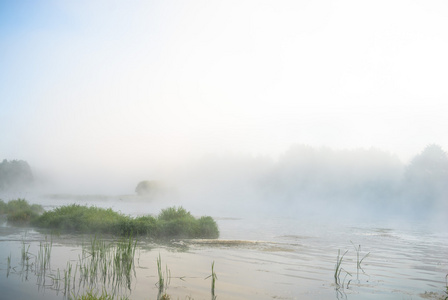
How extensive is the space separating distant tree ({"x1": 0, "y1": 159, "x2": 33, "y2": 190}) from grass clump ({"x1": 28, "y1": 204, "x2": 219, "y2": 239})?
7372cm

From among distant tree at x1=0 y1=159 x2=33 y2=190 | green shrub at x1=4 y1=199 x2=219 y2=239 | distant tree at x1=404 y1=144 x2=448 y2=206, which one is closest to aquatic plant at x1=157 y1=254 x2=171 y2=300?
green shrub at x1=4 y1=199 x2=219 y2=239

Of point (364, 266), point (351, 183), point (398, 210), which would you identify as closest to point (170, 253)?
point (364, 266)

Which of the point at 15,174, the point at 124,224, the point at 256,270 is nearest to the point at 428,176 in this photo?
the point at 124,224

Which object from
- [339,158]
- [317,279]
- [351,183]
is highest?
[339,158]

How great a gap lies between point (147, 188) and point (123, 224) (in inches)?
3259

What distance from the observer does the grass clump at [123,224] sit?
20.8 meters

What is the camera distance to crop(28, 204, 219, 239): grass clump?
20.8 m

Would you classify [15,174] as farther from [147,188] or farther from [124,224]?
[124,224]

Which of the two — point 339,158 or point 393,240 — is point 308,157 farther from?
point 393,240

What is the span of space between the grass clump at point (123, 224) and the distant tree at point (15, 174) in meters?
73.7

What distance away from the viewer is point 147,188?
4021 inches

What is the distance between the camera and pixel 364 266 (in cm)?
1447

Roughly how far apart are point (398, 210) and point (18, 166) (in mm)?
84451

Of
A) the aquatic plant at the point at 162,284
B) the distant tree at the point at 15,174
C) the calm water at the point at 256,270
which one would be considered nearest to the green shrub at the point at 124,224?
the calm water at the point at 256,270
